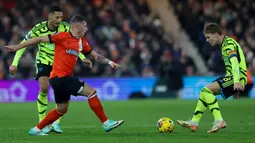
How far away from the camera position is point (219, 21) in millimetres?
27734

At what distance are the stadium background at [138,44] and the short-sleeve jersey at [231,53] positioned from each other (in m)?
13.8

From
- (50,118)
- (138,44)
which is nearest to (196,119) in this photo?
(50,118)

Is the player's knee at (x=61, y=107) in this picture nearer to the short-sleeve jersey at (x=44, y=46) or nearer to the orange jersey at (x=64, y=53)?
the orange jersey at (x=64, y=53)

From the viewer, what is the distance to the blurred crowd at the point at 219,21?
26.1 metres

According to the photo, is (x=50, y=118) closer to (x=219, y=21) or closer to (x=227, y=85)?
(x=227, y=85)

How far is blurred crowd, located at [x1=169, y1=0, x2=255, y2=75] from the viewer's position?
26.1 m

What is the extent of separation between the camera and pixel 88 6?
2806cm

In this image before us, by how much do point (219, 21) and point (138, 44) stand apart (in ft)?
11.9

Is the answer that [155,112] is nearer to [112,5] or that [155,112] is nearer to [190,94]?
[190,94]

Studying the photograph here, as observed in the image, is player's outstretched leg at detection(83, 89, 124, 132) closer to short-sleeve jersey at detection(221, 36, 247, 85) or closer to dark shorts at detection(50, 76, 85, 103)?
dark shorts at detection(50, 76, 85, 103)

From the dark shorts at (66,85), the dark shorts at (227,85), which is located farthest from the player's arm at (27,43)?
the dark shorts at (227,85)

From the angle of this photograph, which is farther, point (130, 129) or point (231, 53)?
point (130, 129)

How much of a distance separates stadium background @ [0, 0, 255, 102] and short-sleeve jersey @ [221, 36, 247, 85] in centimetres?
1379

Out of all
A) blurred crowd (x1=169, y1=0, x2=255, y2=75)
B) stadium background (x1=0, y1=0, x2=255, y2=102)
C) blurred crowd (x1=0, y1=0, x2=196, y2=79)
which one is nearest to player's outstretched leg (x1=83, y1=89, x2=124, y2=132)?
stadium background (x1=0, y1=0, x2=255, y2=102)
